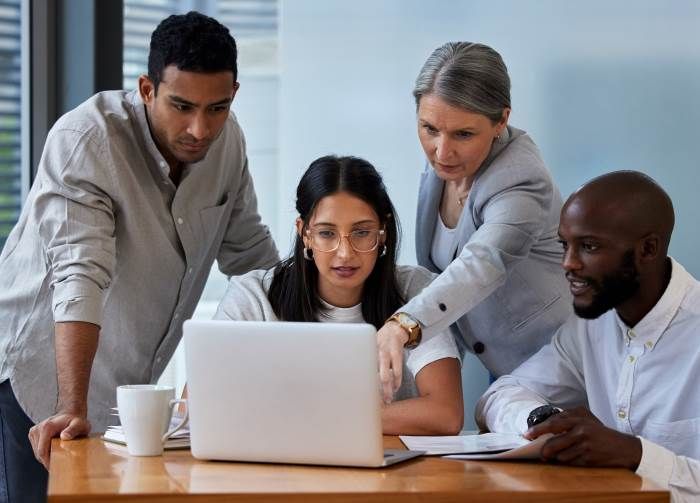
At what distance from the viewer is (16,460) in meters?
2.40

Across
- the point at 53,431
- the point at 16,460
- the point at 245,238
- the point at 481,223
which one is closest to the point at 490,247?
the point at 481,223

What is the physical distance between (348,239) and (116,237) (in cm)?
55

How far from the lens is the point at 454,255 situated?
2557 millimetres

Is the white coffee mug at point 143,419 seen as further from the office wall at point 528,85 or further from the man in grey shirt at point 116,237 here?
the office wall at point 528,85

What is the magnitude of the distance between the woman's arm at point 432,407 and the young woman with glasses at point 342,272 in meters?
0.02

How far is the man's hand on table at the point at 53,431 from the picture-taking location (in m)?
1.90

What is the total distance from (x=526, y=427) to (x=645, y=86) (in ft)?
3.61

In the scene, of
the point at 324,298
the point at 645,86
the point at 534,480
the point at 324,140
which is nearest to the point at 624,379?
the point at 534,480

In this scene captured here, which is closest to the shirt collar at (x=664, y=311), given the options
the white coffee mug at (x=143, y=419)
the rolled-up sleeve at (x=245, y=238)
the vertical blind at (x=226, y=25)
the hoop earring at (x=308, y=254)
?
the hoop earring at (x=308, y=254)

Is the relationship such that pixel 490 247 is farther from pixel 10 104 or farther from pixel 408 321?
pixel 10 104

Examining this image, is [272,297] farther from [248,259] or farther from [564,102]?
[564,102]

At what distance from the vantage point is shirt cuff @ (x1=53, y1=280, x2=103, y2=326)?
213cm

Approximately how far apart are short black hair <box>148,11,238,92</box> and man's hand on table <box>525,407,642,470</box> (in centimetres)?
111

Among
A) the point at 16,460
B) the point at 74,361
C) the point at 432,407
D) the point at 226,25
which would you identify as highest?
the point at 226,25
